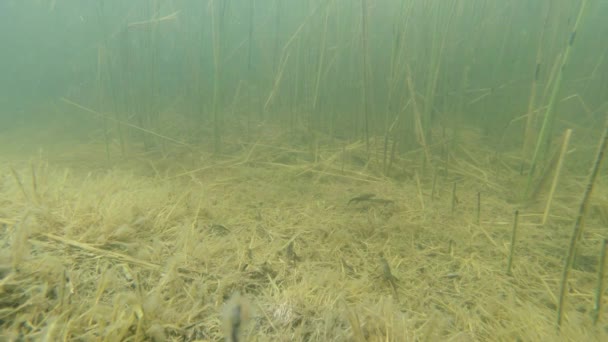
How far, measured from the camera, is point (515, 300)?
1.04 meters

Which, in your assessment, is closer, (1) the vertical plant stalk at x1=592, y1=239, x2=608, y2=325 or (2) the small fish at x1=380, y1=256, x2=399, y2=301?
(1) the vertical plant stalk at x1=592, y1=239, x2=608, y2=325

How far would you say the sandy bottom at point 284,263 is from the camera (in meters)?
0.82

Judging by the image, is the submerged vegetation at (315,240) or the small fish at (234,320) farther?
the submerged vegetation at (315,240)

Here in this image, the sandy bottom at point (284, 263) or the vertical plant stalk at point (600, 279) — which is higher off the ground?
the vertical plant stalk at point (600, 279)

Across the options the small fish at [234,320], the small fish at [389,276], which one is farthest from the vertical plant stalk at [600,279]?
the small fish at [234,320]

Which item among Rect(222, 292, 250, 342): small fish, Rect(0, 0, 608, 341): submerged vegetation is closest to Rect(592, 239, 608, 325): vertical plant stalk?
Rect(0, 0, 608, 341): submerged vegetation

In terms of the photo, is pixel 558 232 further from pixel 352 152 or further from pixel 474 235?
pixel 352 152

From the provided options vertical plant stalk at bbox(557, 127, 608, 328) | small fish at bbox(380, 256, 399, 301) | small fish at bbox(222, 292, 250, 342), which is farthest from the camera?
small fish at bbox(380, 256, 399, 301)

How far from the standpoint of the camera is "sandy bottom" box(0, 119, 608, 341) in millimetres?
816

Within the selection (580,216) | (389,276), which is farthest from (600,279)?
(389,276)

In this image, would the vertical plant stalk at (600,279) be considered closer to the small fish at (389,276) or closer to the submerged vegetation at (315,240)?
the submerged vegetation at (315,240)

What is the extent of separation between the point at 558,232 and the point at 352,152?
1651mm

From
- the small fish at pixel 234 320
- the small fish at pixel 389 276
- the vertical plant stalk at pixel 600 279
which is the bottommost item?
the small fish at pixel 389 276

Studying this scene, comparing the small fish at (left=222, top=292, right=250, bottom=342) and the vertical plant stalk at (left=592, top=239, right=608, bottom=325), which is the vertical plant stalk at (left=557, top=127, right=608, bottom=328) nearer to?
the vertical plant stalk at (left=592, top=239, right=608, bottom=325)
